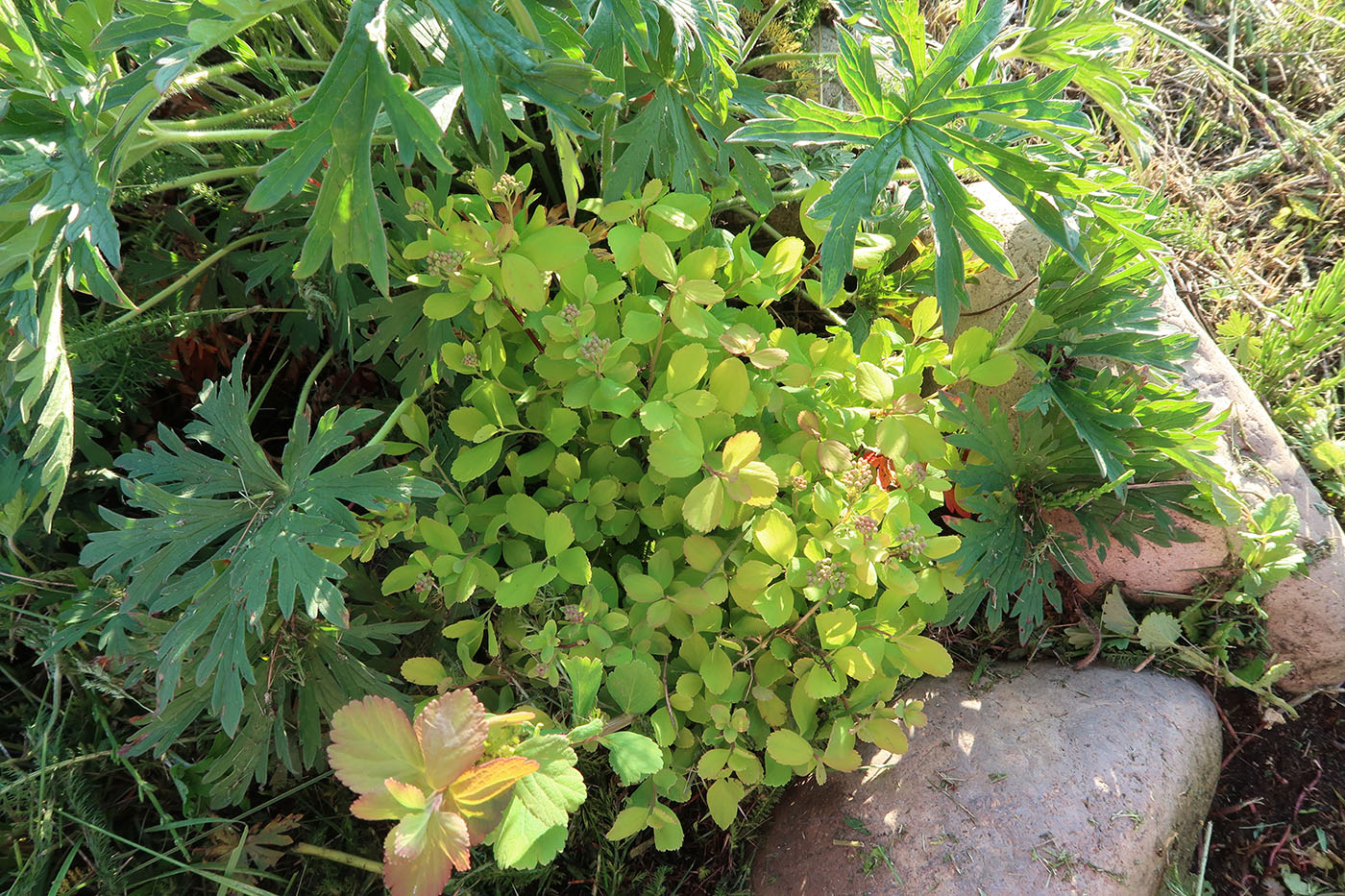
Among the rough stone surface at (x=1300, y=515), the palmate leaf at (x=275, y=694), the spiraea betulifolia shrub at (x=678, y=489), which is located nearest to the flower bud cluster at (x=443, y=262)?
the spiraea betulifolia shrub at (x=678, y=489)

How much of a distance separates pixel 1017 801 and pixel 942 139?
1.18 metres

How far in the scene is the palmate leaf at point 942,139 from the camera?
127 cm

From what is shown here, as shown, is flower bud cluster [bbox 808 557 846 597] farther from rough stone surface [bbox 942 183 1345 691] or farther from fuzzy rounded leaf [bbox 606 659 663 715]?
rough stone surface [bbox 942 183 1345 691]

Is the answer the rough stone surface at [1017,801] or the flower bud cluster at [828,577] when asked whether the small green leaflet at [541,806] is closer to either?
the flower bud cluster at [828,577]

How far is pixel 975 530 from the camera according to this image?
1.58 meters

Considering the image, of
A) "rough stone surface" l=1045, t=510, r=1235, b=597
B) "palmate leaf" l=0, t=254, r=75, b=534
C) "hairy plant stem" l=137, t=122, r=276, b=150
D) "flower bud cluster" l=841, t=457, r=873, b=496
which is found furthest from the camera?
"rough stone surface" l=1045, t=510, r=1235, b=597

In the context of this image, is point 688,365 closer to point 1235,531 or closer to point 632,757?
point 632,757

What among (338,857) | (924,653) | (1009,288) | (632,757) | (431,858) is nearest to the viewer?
(431,858)

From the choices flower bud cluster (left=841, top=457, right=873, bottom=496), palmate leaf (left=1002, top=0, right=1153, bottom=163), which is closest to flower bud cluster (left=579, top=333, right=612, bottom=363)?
flower bud cluster (left=841, top=457, right=873, bottom=496)

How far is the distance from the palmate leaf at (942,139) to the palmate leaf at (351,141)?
485 mm

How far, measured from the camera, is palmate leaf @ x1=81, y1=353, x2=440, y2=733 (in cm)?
118

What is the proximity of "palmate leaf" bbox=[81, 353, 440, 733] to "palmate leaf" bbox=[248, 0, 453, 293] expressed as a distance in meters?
0.32

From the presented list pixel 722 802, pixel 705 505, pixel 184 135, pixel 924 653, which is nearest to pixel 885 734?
pixel 924 653

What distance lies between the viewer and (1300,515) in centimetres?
185
